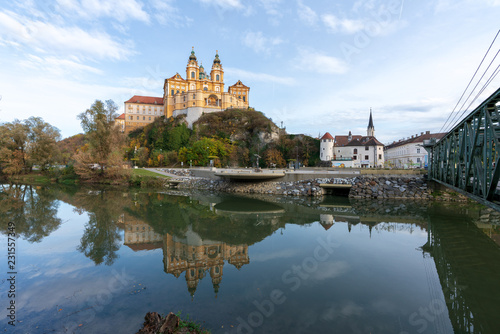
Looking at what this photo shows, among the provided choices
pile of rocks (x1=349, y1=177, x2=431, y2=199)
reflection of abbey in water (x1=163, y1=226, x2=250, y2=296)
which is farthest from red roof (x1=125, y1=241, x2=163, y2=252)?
pile of rocks (x1=349, y1=177, x2=431, y2=199)

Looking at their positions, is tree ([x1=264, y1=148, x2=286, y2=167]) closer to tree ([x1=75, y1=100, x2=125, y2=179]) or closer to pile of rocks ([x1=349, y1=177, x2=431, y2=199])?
pile of rocks ([x1=349, y1=177, x2=431, y2=199])

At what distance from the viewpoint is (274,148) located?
53.0 m

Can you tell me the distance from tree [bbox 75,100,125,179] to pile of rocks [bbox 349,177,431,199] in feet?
106

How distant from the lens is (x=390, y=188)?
2684 centimetres

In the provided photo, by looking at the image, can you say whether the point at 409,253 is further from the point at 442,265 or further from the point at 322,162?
the point at 322,162

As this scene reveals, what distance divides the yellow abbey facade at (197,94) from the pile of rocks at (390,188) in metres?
45.5

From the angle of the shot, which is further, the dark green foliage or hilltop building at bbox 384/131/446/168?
hilltop building at bbox 384/131/446/168

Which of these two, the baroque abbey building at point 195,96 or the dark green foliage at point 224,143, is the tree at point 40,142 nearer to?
the dark green foliage at point 224,143

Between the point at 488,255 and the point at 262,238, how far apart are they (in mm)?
9024

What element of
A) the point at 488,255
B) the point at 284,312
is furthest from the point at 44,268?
the point at 488,255

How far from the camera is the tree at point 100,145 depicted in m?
37.9

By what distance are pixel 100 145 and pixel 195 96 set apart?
101 ft

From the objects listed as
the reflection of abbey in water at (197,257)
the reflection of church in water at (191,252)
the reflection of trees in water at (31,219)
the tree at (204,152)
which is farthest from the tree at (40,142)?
the reflection of abbey in water at (197,257)

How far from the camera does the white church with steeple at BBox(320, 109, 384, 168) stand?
51.8 meters
